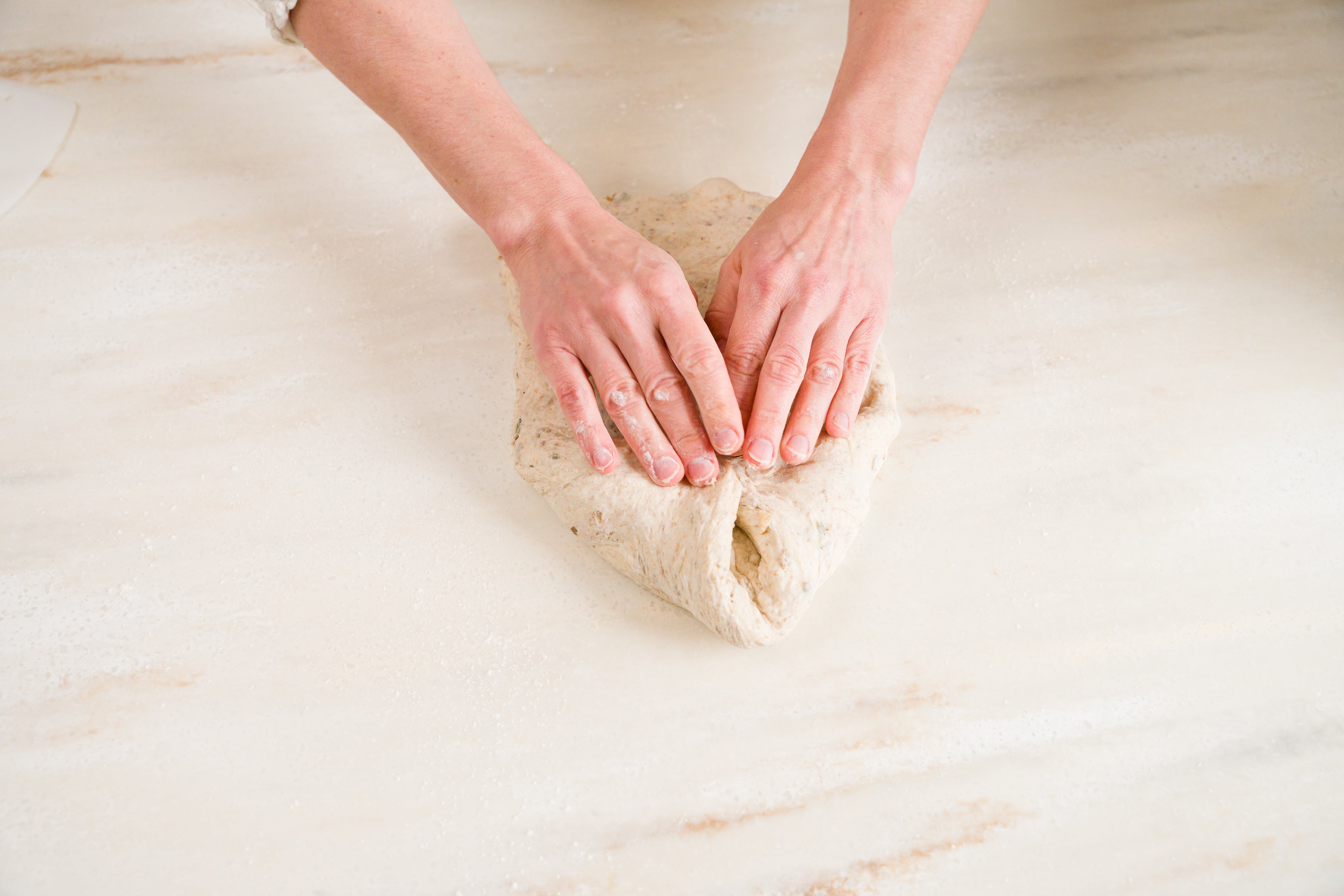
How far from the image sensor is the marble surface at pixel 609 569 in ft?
4.20

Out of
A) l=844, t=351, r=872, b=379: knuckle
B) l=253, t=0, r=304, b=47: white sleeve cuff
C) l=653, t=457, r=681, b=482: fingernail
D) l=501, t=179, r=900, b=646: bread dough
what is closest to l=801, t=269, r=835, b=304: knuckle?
l=844, t=351, r=872, b=379: knuckle

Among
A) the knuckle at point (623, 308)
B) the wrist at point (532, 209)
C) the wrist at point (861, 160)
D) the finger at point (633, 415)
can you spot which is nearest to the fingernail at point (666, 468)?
the finger at point (633, 415)

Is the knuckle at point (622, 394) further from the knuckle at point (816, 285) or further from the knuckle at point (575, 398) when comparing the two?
the knuckle at point (816, 285)

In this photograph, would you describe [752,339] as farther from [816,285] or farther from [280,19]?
[280,19]

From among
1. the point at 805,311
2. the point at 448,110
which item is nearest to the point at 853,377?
the point at 805,311

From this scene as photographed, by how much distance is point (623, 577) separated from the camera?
57.6 inches

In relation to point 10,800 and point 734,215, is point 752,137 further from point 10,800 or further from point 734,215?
point 10,800

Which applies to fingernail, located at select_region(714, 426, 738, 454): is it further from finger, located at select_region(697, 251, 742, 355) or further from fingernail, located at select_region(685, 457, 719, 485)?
finger, located at select_region(697, 251, 742, 355)

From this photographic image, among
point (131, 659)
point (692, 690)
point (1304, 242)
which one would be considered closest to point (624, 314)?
point (692, 690)

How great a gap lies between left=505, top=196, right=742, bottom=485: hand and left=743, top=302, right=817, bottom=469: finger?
28mm

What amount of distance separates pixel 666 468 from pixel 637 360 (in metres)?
0.18

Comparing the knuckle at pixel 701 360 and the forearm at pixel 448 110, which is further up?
the forearm at pixel 448 110

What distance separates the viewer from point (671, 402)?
52.2 inches

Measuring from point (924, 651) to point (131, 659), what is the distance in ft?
4.39
